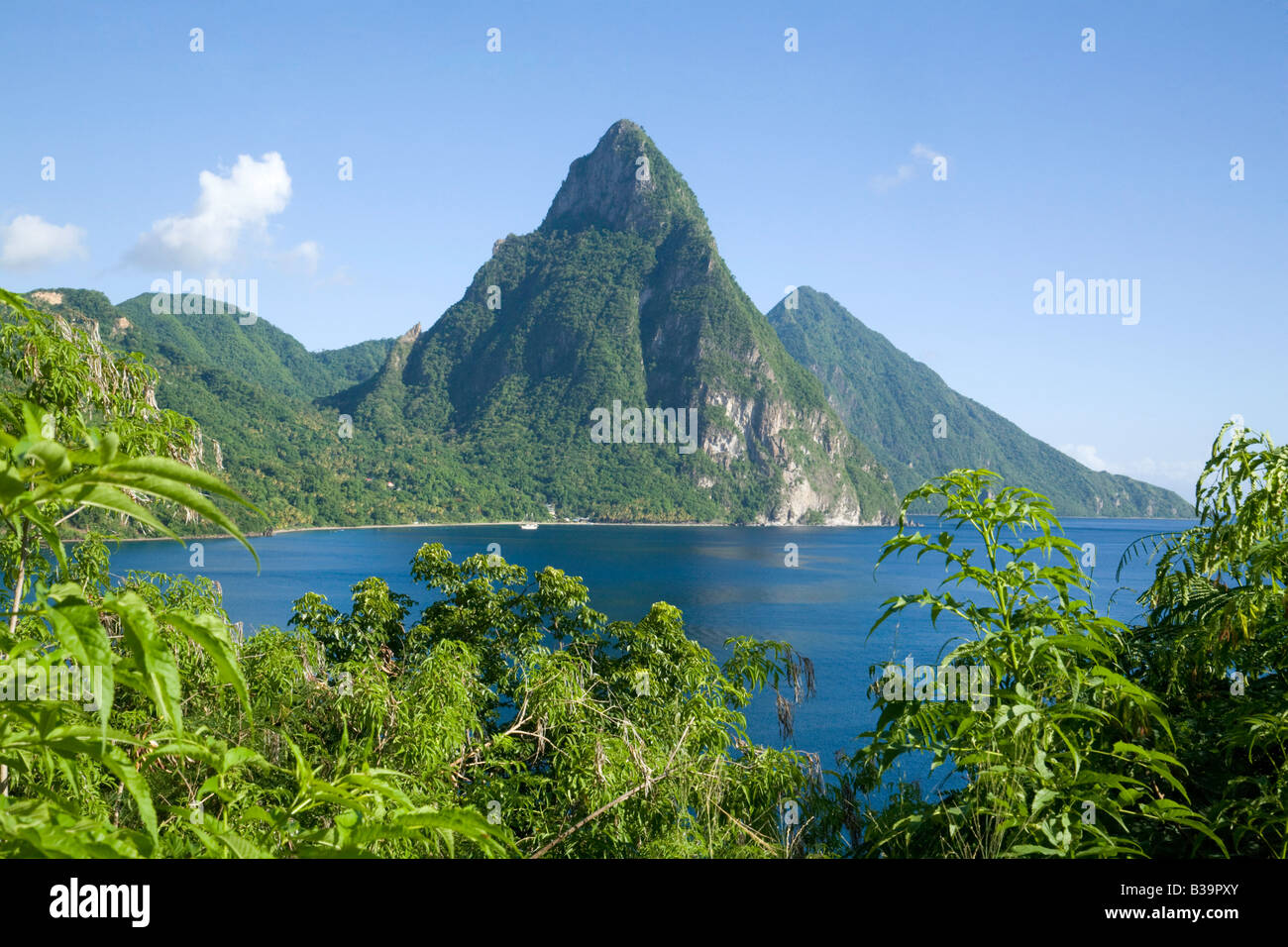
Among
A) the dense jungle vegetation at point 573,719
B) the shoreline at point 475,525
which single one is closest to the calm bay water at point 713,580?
the shoreline at point 475,525

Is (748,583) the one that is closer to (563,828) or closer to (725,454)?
(563,828)

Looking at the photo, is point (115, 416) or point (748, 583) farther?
point (748, 583)

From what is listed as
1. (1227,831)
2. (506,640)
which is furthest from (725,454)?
(1227,831)

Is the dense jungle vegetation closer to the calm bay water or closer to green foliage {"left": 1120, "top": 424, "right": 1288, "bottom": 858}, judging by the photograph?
green foliage {"left": 1120, "top": 424, "right": 1288, "bottom": 858}

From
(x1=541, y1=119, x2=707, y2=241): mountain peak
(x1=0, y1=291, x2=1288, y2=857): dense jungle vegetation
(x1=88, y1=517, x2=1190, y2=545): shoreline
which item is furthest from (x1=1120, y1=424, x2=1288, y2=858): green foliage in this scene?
(x1=541, y1=119, x2=707, y2=241): mountain peak

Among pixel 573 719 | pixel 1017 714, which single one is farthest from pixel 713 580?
pixel 1017 714
